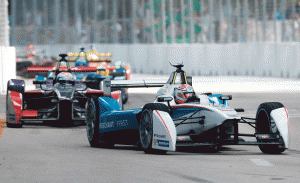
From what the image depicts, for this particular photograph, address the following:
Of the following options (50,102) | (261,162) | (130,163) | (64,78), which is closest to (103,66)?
(64,78)

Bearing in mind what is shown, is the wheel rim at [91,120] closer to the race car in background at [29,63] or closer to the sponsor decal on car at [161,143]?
the sponsor decal on car at [161,143]

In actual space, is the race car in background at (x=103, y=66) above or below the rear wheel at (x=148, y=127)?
above

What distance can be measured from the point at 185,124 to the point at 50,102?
6.05 m

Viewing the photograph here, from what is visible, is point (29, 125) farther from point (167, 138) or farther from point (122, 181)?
point (122, 181)

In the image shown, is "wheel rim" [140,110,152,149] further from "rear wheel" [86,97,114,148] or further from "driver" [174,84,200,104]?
"rear wheel" [86,97,114,148]

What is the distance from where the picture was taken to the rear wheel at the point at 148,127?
10.3 meters

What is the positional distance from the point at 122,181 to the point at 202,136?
294cm

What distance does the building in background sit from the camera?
36062mm

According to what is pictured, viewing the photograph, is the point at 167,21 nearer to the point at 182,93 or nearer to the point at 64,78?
the point at 64,78

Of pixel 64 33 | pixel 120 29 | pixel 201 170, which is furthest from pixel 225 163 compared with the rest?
pixel 64 33

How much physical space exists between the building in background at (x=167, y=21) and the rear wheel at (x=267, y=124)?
78.7ft

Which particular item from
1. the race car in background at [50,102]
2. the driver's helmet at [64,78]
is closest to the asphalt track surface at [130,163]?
the race car in background at [50,102]

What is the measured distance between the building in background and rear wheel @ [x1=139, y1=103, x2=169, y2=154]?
966 inches

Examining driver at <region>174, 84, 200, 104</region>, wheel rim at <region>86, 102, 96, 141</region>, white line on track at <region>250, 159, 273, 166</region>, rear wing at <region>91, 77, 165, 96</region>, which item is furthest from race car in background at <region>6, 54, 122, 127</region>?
white line on track at <region>250, 159, 273, 166</region>
